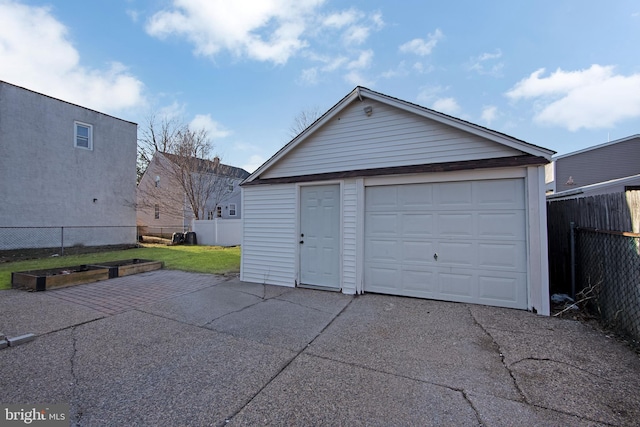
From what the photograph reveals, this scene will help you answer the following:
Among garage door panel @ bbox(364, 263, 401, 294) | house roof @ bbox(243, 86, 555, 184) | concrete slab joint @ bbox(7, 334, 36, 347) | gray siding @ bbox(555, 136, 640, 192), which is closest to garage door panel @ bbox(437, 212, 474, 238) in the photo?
garage door panel @ bbox(364, 263, 401, 294)

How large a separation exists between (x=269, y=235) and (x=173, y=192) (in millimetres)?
17061

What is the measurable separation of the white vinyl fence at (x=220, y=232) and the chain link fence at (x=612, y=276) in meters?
15.6

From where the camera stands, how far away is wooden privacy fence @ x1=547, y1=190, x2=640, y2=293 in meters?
3.86

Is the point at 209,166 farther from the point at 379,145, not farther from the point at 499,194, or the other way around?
the point at 499,194

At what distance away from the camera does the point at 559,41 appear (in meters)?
8.16

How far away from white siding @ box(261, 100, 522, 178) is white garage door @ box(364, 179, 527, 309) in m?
0.59

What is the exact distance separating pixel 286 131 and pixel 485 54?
1470cm

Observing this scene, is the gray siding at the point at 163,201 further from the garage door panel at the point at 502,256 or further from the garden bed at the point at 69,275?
the garage door panel at the point at 502,256

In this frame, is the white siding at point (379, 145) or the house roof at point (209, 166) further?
the house roof at point (209, 166)

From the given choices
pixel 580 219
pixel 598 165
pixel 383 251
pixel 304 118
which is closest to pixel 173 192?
pixel 304 118

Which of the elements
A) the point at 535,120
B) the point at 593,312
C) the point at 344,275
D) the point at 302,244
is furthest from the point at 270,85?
the point at 535,120

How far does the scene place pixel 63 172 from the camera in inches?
525

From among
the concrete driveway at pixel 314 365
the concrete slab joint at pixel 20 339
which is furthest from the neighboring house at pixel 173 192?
the concrete slab joint at pixel 20 339

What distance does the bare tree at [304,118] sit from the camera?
810 inches
